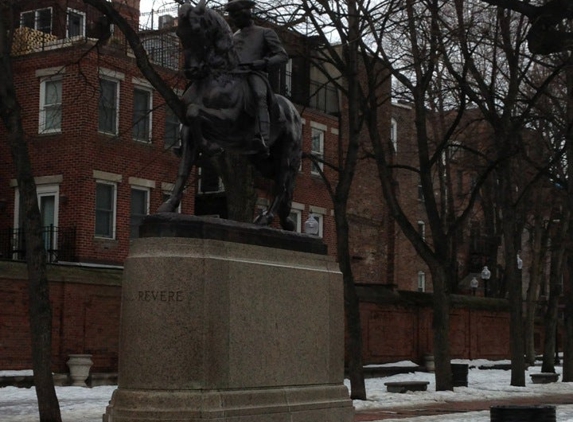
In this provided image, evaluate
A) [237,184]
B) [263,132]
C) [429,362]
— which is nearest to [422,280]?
[429,362]

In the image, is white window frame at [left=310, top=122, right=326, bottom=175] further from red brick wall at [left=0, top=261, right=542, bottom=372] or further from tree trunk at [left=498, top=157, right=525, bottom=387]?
red brick wall at [left=0, top=261, right=542, bottom=372]

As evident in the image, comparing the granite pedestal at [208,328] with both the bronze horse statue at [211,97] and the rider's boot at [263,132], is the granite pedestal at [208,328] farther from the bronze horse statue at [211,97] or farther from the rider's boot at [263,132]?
the rider's boot at [263,132]

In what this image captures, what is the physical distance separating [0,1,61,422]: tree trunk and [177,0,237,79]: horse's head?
22.0 feet

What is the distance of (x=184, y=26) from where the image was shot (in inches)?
475

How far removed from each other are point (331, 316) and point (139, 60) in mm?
10156

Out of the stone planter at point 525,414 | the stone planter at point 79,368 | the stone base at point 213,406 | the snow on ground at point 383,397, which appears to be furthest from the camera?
the stone planter at point 79,368

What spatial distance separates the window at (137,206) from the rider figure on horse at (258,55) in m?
23.0

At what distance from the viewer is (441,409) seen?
23.2 meters

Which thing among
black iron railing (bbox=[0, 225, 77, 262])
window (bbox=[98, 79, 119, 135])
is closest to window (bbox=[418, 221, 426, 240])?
window (bbox=[98, 79, 119, 135])

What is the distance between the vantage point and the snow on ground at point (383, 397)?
19812mm

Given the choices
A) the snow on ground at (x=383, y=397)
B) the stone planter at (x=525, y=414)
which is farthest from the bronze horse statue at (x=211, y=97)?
the snow on ground at (x=383, y=397)

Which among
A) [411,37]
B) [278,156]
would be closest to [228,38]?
[278,156]

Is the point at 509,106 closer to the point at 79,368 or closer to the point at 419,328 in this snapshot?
the point at 79,368

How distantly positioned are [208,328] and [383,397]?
1584 cm
